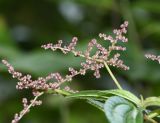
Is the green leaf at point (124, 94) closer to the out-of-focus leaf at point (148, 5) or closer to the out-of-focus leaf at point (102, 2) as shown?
the out-of-focus leaf at point (148, 5)

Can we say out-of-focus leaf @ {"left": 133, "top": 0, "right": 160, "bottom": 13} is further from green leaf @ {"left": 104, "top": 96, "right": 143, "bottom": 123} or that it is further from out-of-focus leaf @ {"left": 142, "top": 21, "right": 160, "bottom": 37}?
green leaf @ {"left": 104, "top": 96, "right": 143, "bottom": 123}

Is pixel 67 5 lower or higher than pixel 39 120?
higher

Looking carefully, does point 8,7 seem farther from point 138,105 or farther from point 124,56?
point 138,105

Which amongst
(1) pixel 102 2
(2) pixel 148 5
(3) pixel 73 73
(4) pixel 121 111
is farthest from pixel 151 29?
(4) pixel 121 111

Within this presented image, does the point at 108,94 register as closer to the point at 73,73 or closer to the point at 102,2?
the point at 73,73

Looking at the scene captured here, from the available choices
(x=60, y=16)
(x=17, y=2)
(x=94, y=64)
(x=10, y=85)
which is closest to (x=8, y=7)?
(x=17, y=2)

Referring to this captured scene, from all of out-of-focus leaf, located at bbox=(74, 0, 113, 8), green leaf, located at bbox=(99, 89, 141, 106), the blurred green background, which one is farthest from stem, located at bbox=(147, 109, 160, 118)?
out-of-focus leaf, located at bbox=(74, 0, 113, 8)

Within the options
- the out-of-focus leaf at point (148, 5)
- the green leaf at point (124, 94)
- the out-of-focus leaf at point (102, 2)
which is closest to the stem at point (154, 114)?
the green leaf at point (124, 94)
